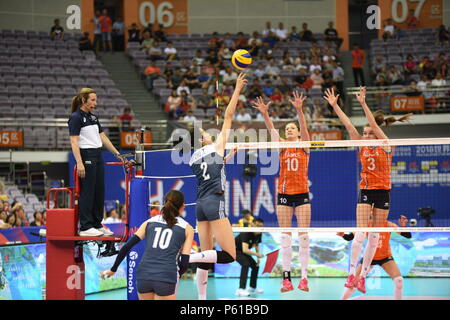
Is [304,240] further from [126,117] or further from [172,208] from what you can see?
[126,117]

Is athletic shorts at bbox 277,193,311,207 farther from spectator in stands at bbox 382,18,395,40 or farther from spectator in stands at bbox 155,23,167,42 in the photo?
spectator in stands at bbox 382,18,395,40

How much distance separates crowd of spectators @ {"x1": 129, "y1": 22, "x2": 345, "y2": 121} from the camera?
79.6 ft

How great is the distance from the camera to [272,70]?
26.2 metres

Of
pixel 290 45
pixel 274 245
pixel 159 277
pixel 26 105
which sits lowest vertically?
pixel 274 245

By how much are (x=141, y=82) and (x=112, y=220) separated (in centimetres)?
1062

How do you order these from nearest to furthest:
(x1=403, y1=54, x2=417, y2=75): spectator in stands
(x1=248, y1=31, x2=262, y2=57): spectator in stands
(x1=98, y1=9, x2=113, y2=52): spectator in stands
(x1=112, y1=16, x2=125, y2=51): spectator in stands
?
(x1=403, y1=54, x2=417, y2=75): spectator in stands → (x1=98, y1=9, x2=113, y2=52): spectator in stands → (x1=248, y1=31, x2=262, y2=57): spectator in stands → (x1=112, y1=16, x2=125, y2=51): spectator in stands

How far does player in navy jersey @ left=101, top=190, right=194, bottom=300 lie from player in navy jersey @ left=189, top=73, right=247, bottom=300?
1078 mm

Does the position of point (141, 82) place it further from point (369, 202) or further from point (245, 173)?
point (369, 202)

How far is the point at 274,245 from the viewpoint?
675 inches

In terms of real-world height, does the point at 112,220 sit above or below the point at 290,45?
below

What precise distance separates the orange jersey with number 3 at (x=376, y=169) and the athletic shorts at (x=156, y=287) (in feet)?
13.1

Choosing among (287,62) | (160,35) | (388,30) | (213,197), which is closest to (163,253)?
(213,197)

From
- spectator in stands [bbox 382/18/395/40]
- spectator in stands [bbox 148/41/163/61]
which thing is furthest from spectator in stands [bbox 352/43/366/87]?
spectator in stands [bbox 148/41/163/61]
